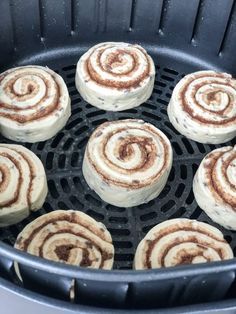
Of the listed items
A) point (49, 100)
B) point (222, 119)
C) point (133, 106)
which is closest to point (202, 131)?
point (222, 119)

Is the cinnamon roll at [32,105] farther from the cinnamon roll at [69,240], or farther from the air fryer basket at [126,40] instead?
the cinnamon roll at [69,240]

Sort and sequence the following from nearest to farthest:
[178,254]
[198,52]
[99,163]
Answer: [178,254] → [99,163] → [198,52]

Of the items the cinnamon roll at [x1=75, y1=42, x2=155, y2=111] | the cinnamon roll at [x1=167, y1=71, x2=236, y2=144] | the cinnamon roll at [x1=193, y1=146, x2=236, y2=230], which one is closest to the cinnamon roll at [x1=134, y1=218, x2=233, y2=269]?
the cinnamon roll at [x1=193, y1=146, x2=236, y2=230]

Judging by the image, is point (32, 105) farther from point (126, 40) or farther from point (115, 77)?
point (126, 40)

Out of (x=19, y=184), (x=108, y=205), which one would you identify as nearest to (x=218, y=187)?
(x=108, y=205)

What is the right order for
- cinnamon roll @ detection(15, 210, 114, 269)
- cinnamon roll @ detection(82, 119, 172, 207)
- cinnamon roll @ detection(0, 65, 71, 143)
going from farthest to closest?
cinnamon roll @ detection(0, 65, 71, 143) < cinnamon roll @ detection(82, 119, 172, 207) < cinnamon roll @ detection(15, 210, 114, 269)

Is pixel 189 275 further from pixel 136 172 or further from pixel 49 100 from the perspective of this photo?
pixel 49 100

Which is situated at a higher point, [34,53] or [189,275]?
[189,275]

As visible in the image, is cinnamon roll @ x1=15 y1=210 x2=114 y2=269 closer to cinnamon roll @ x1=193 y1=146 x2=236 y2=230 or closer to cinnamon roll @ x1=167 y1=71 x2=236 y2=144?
cinnamon roll @ x1=193 y1=146 x2=236 y2=230
